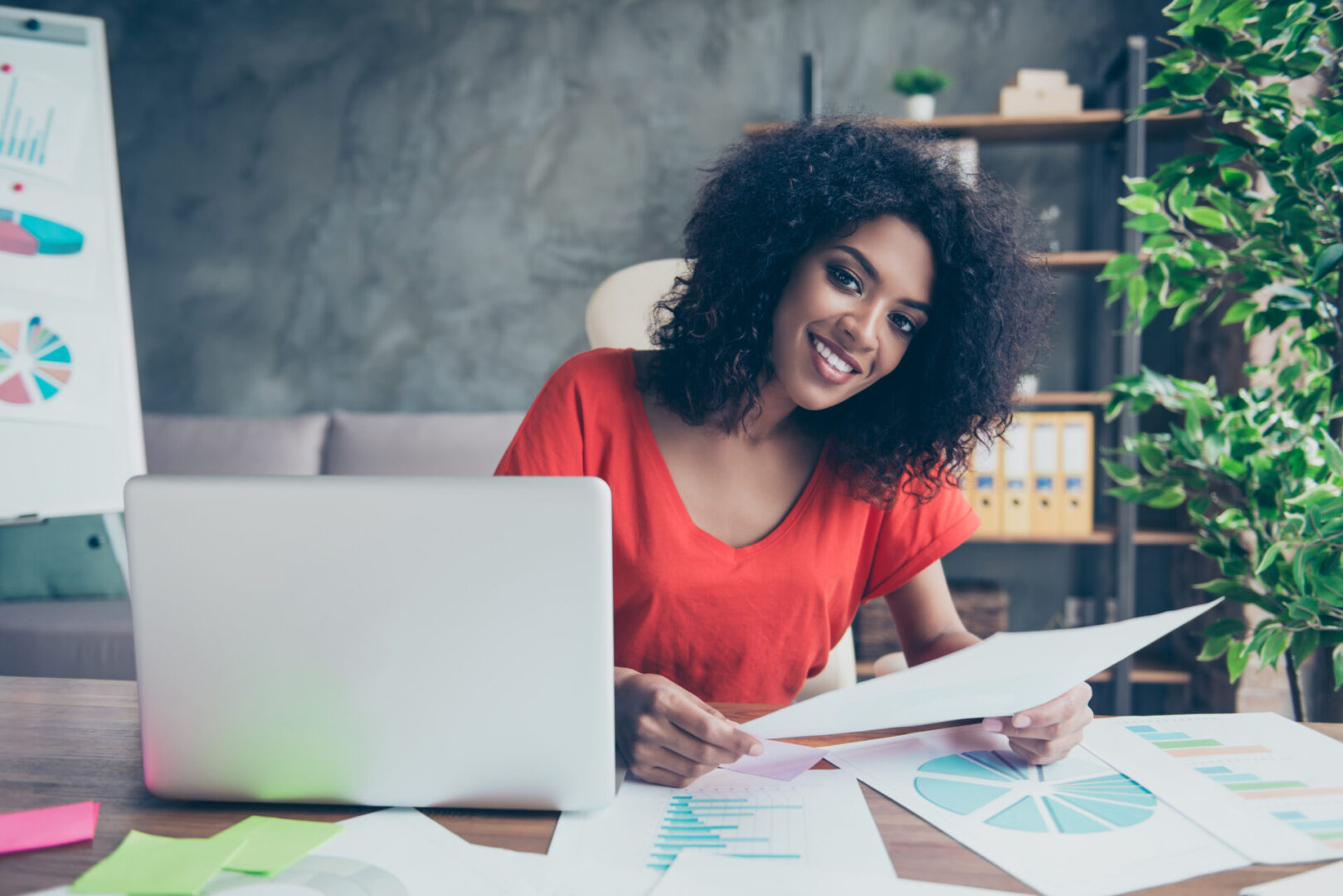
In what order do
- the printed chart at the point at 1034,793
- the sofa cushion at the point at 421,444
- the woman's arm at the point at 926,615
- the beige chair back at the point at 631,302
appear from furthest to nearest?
the sofa cushion at the point at 421,444
the beige chair back at the point at 631,302
the woman's arm at the point at 926,615
the printed chart at the point at 1034,793

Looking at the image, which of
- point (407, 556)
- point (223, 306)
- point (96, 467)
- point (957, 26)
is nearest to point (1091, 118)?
point (957, 26)

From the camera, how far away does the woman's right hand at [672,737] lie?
2.07 ft

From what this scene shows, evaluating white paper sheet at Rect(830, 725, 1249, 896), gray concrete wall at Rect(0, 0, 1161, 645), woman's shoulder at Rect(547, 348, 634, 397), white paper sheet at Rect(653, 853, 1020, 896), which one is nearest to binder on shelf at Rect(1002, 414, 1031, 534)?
gray concrete wall at Rect(0, 0, 1161, 645)

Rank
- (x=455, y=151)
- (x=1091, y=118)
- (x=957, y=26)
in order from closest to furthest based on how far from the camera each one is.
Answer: (x=1091, y=118) → (x=957, y=26) → (x=455, y=151)

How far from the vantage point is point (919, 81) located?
2.42 metres

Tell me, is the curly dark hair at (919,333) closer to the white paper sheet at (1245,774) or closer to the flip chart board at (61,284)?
the white paper sheet at (1245,774)

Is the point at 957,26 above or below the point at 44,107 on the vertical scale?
above

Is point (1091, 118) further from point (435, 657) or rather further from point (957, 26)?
point (435, 657)

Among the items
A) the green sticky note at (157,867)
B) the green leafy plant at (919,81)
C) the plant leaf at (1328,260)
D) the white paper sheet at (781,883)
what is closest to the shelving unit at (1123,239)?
the green leafy plant at (919,81)

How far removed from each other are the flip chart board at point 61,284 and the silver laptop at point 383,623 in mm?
1458

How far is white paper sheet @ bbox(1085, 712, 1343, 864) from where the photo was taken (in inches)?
23.6

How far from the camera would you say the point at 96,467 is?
5.93ft

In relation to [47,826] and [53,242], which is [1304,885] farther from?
[53,242]

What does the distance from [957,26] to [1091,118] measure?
61 cm
